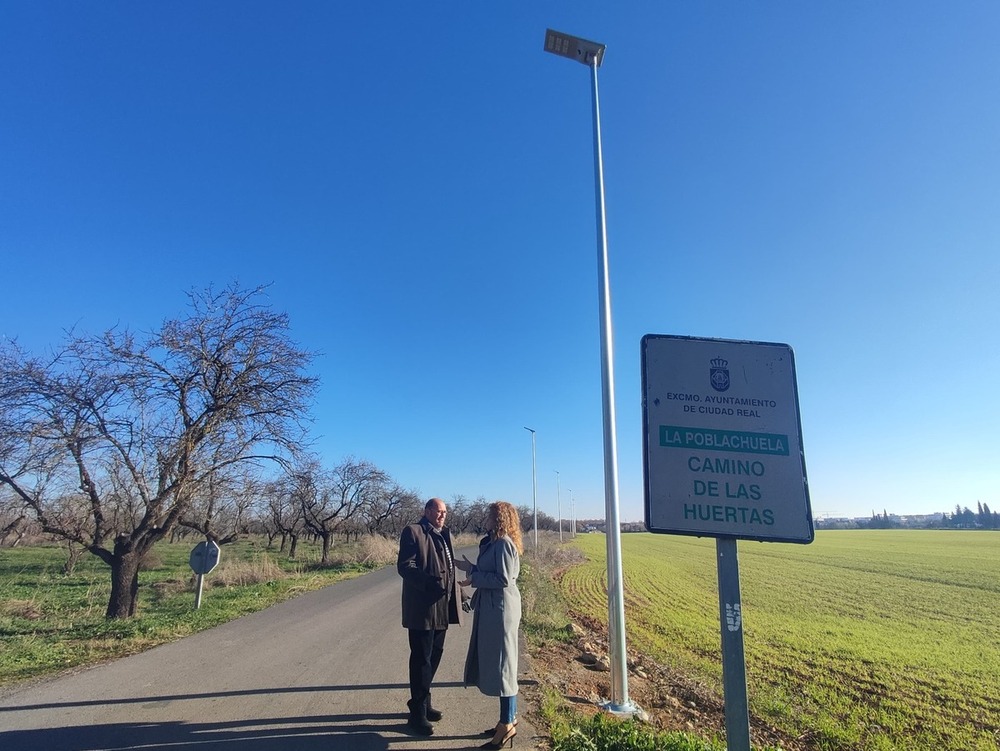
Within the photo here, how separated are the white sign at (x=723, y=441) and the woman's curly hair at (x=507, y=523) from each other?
2054 mm

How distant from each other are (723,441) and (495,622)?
2.52 meters

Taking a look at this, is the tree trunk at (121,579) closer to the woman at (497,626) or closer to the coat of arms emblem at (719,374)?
the woman at (497,626)

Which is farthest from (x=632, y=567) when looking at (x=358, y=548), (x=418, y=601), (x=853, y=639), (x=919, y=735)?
(x=418, y=601)

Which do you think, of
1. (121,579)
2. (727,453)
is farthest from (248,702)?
(121,579)

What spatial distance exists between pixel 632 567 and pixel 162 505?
29.6 m

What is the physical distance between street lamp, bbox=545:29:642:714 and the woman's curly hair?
60.1 inches

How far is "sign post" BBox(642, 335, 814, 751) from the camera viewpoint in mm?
2691

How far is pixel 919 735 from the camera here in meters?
7.52

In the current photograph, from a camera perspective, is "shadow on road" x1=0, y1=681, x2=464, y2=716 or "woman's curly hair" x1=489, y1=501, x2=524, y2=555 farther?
"shadow on road" x1=0, y1=681, x2=464, y2=716

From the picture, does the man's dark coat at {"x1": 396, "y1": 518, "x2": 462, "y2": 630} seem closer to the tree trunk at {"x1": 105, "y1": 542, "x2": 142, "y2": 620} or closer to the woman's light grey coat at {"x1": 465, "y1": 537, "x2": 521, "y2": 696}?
the woman's light grey coat at {"x1": 465, "y1": 537, "x2": 521, "y2": 696}

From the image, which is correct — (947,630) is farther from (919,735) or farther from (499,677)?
(499,677)

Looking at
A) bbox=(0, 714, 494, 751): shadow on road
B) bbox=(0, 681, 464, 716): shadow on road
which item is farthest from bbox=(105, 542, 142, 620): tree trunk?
bbox=(0, 714, 494, 751): shadow on road

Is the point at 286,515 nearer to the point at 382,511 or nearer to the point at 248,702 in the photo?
the point at 382,511

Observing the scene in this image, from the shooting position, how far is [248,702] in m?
5.13
